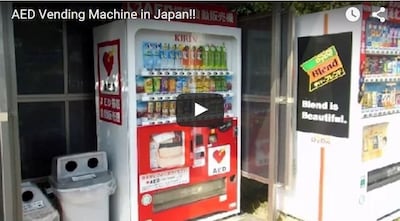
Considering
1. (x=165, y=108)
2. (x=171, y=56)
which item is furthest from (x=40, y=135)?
(x=171, y=56)

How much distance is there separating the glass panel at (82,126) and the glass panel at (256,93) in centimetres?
152

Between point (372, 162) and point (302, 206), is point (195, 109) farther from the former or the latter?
point (372, 162)

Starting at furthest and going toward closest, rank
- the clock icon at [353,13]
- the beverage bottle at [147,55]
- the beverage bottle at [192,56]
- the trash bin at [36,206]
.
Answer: the beverage bottle at [192,56]
the beverage bottle at [147,55]
the clock icon at [353,13]
the trash bin at [36,206]

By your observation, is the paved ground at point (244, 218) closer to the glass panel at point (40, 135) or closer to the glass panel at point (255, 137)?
the glass panel at point (255, 137)

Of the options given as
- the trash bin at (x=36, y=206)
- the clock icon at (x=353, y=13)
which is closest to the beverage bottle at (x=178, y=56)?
the clock icon at (x=353, y=13)

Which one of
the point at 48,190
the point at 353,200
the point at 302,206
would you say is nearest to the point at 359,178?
the point at 353,200

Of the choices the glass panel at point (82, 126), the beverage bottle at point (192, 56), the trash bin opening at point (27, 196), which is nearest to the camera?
the trash bin opening at point (27, 196)

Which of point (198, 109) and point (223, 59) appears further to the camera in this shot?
point (223, 59)

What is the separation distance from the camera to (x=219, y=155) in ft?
11.2

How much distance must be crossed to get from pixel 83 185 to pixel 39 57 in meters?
1.24

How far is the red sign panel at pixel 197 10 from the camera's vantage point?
9.46ft

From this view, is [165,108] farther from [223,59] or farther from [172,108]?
[223,59]

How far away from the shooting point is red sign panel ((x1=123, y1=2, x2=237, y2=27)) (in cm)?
288

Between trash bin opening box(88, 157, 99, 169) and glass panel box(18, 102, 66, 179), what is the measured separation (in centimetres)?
48
